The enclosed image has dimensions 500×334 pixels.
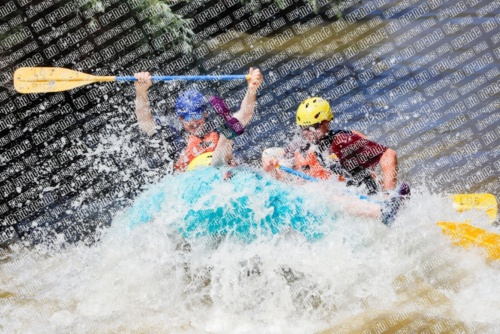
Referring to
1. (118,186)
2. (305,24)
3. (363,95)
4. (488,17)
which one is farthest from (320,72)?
(118,186)

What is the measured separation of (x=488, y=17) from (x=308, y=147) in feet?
19.7

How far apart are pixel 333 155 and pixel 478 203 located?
1377 mm

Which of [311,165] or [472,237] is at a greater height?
[311,165]

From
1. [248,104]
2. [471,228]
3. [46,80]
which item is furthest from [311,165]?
[46,80]

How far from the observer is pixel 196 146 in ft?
17.7

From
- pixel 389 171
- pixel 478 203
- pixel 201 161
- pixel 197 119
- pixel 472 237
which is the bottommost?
pixel 472 237

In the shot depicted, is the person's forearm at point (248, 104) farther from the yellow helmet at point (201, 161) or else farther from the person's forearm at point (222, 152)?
the yellow helmet at point (201, 161)

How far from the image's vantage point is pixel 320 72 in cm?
927

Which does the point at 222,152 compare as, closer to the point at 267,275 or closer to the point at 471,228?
the point at 267,275

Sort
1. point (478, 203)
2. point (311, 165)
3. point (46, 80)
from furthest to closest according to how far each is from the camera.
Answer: point (46, 80) < point (478, 203) < point (311, 165)

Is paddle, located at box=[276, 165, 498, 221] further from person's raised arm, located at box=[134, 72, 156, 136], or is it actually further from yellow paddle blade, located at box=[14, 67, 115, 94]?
yellow paddle blade, located at box=[14, 67, 115, 94]

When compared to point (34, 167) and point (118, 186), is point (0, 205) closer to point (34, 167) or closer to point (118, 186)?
point (34, 167)

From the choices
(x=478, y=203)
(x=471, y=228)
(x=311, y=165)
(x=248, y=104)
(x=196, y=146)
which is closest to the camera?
(x=248, y=104)

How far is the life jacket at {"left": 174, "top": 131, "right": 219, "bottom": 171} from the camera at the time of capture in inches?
211
